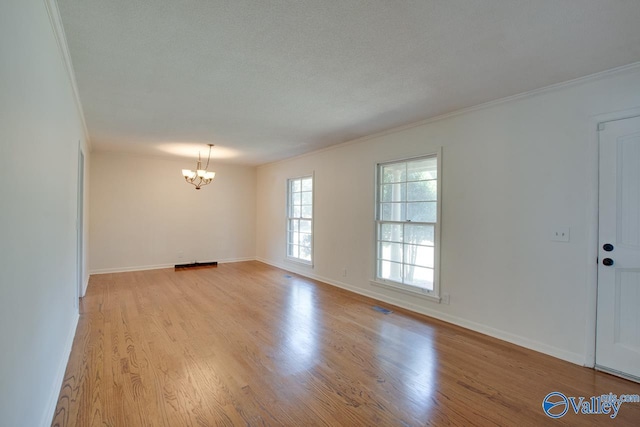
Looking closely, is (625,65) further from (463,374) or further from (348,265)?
(348,265)

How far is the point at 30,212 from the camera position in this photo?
145cm

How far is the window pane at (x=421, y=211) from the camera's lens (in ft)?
12.7

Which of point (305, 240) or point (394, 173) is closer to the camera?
point (394, 173)

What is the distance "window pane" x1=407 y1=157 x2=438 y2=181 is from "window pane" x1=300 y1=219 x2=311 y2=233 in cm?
264

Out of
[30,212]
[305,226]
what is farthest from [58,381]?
[305,226]

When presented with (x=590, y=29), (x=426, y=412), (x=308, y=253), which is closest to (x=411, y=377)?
(x=426, y=412)

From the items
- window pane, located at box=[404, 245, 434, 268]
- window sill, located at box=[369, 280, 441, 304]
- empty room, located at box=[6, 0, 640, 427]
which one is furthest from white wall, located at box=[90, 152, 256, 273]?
window pane, located at box=[404, 245, 434, 268]

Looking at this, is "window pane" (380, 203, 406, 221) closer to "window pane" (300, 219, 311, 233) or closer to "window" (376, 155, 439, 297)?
"window" (376, 155, 439, 297)

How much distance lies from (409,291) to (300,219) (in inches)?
120

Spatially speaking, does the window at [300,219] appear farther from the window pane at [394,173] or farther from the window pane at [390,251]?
the window pane at [394,173]

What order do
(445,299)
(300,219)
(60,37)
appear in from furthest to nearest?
(300,219) → (445,299) → (60,37)

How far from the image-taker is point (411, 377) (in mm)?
2383

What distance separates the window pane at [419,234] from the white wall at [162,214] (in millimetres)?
4908
